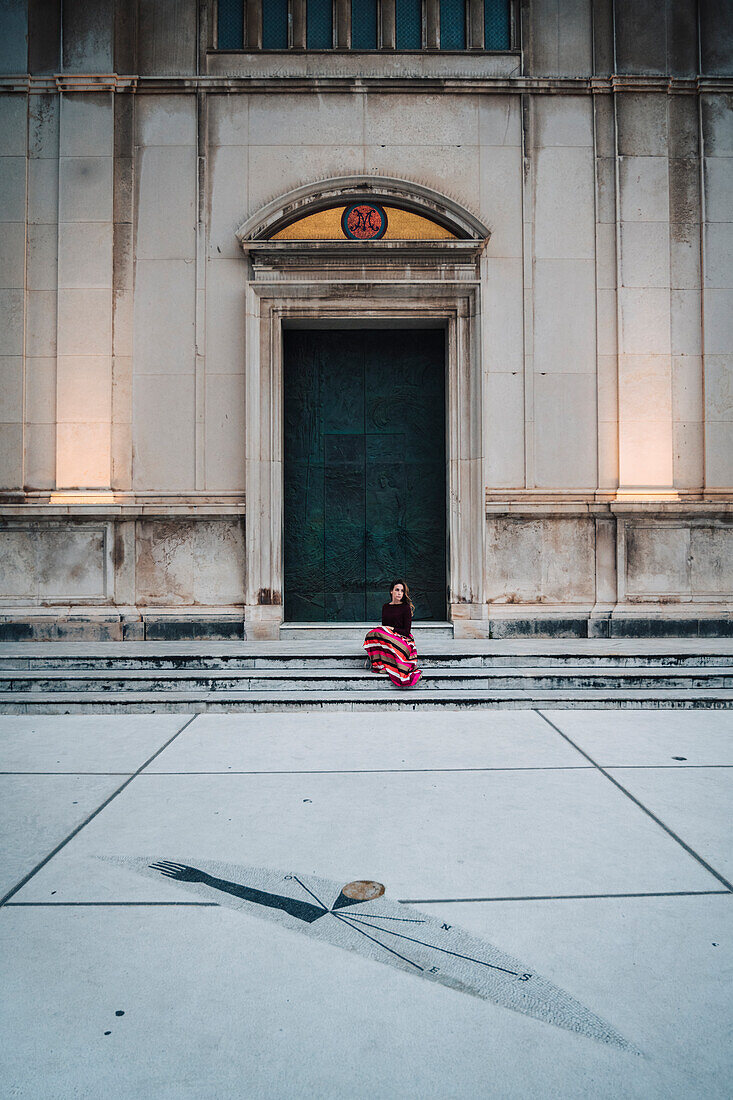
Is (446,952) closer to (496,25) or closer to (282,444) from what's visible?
(282,444)

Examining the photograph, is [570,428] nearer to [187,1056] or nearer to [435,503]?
[435,503]

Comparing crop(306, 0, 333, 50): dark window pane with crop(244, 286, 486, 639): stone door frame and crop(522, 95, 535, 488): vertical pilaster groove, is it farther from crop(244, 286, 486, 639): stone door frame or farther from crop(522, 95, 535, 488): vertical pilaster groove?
crop(244, 286, 486, 639): stone door frame

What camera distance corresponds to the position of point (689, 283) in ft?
36.7

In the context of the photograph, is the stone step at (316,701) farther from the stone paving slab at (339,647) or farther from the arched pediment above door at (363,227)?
the arched pediment above door at (363,227)

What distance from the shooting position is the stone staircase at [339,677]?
24.6ft

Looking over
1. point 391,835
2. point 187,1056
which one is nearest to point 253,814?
point 391,835

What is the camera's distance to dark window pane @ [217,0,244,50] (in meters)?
11.2

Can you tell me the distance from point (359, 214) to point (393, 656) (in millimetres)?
6551

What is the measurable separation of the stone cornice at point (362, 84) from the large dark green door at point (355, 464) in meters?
3.39

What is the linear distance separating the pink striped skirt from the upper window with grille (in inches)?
343

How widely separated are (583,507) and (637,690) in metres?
3.60

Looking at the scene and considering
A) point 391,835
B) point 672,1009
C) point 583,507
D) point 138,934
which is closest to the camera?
point 672,1009

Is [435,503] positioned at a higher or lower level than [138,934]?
higher

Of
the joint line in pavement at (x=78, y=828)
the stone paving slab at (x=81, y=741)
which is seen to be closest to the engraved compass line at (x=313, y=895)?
the joint line in pavement at (x=78, y=828)
